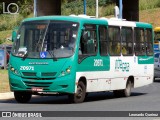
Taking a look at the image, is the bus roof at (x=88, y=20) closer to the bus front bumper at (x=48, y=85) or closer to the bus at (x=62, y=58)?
the bus at (x=62, y=58)

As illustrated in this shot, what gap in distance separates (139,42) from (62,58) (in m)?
6.13

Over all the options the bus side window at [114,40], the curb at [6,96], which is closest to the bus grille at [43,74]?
the curb at [6,96]

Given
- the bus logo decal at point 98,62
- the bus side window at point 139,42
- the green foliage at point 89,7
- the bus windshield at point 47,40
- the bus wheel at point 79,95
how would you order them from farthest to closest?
→ the green foliage at point 89,7 < the bus side window at point 139,42 < the bus logo decal at point 98,62 < the bus wheel at point 79,95 < the bus windshield at point 47,40

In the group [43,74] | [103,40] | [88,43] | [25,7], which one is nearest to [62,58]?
[43,74]

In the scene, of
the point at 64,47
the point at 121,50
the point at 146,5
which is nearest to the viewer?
the point at 64,47

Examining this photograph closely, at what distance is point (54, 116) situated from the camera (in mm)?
17062

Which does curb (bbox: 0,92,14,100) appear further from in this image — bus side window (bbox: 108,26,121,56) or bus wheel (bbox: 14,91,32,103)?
bus side window (bbox: 108,26,121,56)

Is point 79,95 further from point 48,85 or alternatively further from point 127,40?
point 127,40

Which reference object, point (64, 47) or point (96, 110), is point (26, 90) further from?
point (96, 110)

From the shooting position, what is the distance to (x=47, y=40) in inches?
843

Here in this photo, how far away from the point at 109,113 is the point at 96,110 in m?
0.74

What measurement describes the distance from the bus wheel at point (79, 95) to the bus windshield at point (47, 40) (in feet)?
3.83

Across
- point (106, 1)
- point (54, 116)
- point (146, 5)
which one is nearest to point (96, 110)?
point (54, 116)

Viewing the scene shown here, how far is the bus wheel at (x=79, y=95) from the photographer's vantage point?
70.3ft
